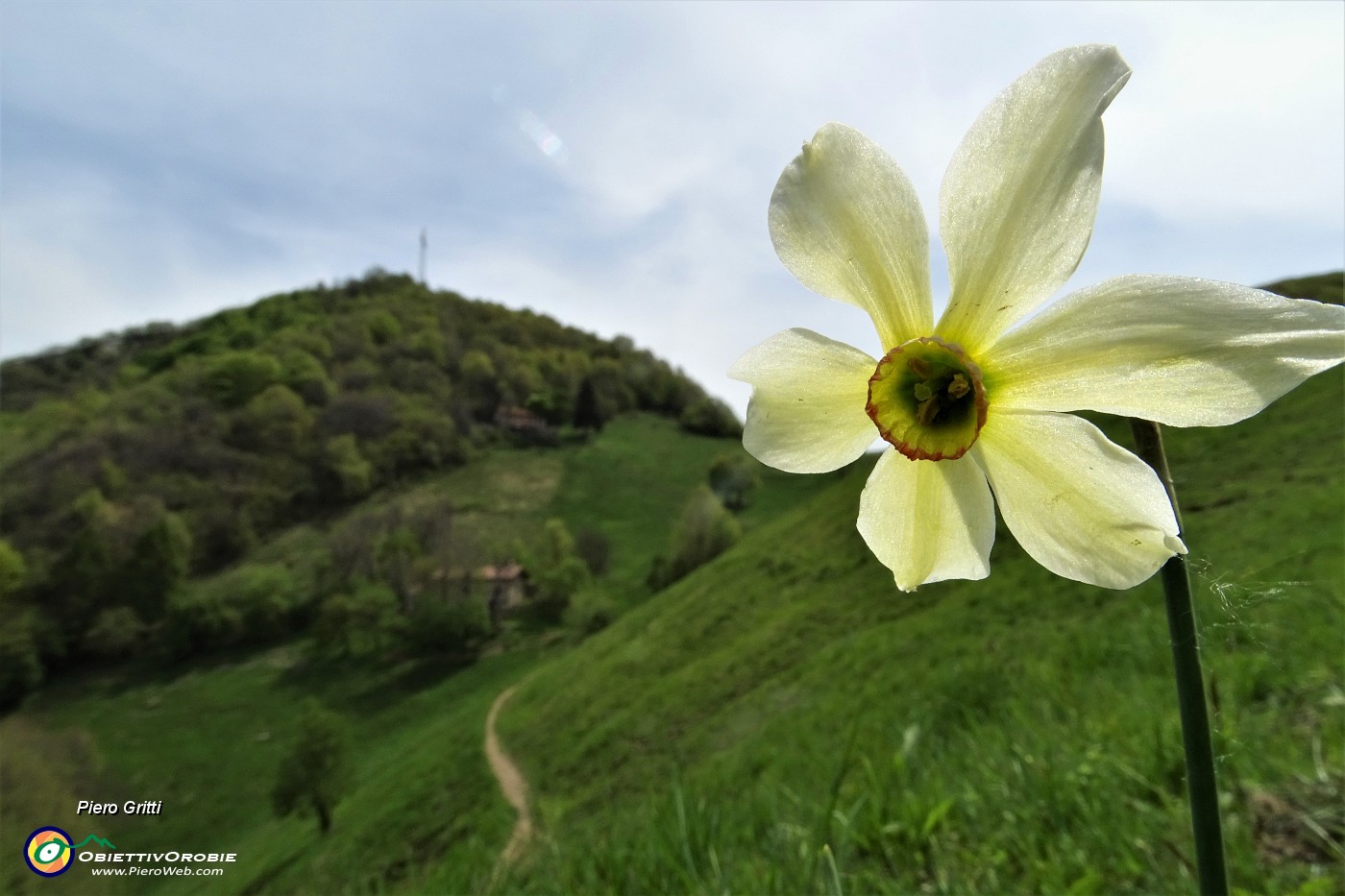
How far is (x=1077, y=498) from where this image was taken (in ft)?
2.43

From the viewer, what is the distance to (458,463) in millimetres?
86000

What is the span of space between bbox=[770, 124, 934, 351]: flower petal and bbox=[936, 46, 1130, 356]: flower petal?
0.14ft

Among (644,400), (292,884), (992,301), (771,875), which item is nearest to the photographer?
(992,301)

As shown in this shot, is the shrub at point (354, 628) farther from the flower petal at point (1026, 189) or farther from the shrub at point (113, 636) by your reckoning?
the flower petal at point (1026, 189)

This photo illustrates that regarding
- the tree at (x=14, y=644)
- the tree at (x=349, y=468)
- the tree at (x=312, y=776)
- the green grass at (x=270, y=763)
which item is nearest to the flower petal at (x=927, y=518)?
the green grass at (x=270, y=763)

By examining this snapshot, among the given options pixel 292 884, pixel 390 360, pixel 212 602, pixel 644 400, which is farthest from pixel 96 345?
pixel 292 884

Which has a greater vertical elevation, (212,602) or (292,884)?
(212,602)

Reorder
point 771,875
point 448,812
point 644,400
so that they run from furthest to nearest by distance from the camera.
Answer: point 644,400
point 448,812
point 771,875

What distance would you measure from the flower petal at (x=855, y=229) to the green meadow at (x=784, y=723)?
43 cm

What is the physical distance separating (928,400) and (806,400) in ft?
0.46

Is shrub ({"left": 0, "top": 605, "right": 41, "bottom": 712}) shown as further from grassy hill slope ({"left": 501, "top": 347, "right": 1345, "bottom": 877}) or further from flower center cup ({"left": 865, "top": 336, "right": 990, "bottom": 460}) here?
flower center cup ({"left": 865, "top": 336, "right": 990, "bottom": 460})

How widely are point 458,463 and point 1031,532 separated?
88966 mm

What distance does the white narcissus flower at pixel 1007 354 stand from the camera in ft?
2.19

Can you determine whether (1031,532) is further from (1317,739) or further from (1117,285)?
(1317,739)
